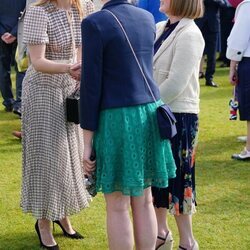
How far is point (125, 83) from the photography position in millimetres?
2943

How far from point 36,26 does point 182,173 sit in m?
1.19

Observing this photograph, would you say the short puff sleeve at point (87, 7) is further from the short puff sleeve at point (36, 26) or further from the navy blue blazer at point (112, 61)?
the navy blue blazer at point (112, 61)

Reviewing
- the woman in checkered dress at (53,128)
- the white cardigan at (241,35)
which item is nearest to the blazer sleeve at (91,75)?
the woman in checkered dress at (53,128)

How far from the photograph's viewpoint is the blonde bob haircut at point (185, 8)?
3.49m

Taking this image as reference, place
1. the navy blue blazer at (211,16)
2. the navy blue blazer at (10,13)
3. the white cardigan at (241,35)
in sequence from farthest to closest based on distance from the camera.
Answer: the navy blue blazer at (211,16) → the navy blue blazer at (10,13) → the white cardigan at (241,35)

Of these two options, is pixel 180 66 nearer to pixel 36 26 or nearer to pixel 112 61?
pixel 112 61

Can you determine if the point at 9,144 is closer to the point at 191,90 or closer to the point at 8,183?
the point at 8,183

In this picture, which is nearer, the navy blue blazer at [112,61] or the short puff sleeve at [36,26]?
the navy blue blazer at [112,61]

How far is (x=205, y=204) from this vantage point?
190 inches

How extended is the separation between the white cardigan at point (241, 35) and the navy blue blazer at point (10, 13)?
9.04ft

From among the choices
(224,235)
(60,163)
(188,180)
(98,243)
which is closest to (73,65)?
(60,163)

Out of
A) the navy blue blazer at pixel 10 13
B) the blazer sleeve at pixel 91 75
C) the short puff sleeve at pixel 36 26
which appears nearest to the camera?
the blazer sleeve at pixel 91 75

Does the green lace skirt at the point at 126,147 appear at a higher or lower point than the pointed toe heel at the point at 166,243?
higher

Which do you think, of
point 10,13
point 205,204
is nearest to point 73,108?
point 205,204
